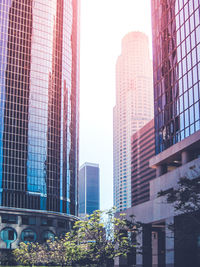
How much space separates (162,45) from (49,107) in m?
81.8

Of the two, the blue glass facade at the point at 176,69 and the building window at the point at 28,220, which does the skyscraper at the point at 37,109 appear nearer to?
the building window at the point at 28,220

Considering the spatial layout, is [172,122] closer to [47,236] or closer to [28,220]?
[28,220]

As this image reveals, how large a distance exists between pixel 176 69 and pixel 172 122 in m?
8.80

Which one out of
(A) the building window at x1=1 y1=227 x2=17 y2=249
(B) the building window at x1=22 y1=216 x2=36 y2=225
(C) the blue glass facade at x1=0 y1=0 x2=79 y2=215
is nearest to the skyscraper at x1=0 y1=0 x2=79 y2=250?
(C) the blue glass facade at x1=0 y1=0 x2=79 y2=215

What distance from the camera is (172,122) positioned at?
257 feet

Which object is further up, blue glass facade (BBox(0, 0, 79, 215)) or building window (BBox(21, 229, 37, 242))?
blue glass facade (BBox(0, 0, 79, 215))

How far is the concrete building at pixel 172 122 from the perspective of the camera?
68.2m

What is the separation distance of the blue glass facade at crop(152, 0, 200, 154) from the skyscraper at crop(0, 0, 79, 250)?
247 feet

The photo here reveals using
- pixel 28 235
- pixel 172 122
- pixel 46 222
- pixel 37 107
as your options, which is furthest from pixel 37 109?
pixel 172 122

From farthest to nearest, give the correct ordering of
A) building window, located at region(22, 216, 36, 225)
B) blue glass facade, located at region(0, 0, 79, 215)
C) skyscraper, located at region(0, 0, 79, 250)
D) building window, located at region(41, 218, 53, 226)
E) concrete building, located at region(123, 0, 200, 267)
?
blue glass facade, located at region(0, 0, 79, 215), skyscraper, located at region(0, 0, 79, 250), building window, located at region(41, 218, 53, 226), building window, located at region(22, 216, 36, 225), concrete building, located at region(123, 0, 200, 267)

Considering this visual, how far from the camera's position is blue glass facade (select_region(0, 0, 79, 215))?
497ft

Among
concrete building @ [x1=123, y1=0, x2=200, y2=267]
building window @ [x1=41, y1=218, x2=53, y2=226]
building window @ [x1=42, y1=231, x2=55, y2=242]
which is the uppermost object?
concrete building @ [x1=123, y1=0, x2=200, y2=267]

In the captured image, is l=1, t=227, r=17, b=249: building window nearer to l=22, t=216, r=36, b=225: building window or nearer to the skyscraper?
the skyscraper

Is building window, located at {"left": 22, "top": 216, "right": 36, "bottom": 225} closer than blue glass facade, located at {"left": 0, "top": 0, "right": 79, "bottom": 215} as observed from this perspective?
Yes
